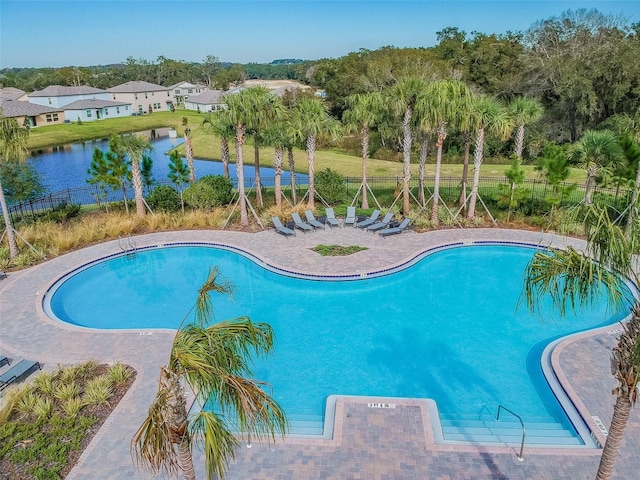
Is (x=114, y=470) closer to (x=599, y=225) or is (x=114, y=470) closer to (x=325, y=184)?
(x=599, y=225)

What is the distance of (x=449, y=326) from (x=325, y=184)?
12268 mm

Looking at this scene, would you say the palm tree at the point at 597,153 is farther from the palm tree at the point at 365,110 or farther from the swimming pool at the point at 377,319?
the palm tree at the point at 365,110

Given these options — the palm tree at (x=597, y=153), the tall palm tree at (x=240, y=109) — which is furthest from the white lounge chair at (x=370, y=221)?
the palm tree at (x=597, y=153)

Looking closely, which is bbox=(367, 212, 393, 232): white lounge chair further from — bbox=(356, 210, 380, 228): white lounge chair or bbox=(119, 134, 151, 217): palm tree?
bbox=(119, 134, 151, 217): palm tree

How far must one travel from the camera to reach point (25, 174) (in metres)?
20.8

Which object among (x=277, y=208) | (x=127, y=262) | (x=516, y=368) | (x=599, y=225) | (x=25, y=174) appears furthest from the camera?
(x=277, y=208)

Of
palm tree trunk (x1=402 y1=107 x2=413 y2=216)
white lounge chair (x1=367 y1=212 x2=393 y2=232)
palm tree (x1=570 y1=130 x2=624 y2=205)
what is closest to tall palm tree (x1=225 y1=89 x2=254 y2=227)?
palm tree trunk (x1=402 y1=107 x2=413 y2=216)

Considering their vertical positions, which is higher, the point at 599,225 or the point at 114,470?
the point at 599,225

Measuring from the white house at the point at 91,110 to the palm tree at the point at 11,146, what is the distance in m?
55.9

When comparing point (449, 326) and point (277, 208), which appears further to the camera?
point (277, 208)

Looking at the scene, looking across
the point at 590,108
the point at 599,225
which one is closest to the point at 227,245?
the point at 599,225

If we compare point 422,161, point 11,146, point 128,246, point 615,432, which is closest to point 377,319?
point 615,432

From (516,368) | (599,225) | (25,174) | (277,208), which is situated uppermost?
(599,225)

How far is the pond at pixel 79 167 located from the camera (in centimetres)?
3312
